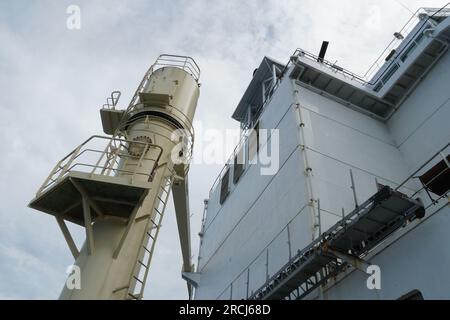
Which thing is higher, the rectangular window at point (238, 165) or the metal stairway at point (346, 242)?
the rectangular window at point (238, 165)

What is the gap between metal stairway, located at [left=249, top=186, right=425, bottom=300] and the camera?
739 cm

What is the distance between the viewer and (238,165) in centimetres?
2056

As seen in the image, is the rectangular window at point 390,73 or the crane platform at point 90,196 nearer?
the crane platform at point 90,196

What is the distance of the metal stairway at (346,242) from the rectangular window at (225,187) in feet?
36.9

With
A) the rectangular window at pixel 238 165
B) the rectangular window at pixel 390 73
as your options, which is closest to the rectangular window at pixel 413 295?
the rectangular window at pixel 238 165

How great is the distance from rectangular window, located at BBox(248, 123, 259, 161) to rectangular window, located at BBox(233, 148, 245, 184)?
84 centimetres

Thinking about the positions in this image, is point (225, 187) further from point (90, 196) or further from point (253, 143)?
point (90, 196)

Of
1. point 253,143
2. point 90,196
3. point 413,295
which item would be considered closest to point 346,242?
point 413,295

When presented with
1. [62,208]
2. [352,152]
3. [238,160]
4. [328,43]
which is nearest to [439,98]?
[352,152]

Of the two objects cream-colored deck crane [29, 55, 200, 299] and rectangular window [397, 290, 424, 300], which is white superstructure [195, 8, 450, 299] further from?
cream-colored deck crane [29, 55, 200, 299]

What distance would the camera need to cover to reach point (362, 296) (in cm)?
795

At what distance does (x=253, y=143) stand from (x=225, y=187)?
12.4 feet

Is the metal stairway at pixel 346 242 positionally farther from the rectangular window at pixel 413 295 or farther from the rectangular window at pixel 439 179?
the rectangular window at pixel 413 295

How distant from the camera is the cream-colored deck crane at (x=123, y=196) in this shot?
746cm
